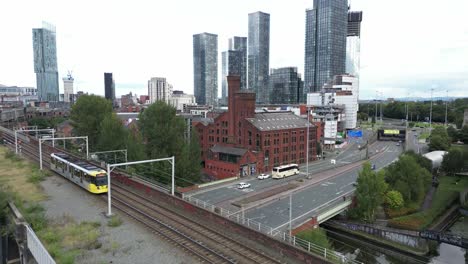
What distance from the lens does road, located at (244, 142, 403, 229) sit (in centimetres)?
4056

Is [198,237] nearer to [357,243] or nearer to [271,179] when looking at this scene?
[357,243]

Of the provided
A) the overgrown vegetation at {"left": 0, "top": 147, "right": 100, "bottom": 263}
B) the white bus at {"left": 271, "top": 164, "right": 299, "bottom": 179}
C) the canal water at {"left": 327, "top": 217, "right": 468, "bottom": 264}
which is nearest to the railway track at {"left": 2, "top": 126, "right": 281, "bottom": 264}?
the overgrown vegetation at {"left": 0, "top": 147, "right": 100, "bottom": 263}

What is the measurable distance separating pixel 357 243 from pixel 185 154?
3145 cm

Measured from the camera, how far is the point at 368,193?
46750mm

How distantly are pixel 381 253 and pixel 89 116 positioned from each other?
64880 mm

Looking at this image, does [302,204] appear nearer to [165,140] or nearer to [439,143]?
[165,140]

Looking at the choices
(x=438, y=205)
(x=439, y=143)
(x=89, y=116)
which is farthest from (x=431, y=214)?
(x=89, y=116)

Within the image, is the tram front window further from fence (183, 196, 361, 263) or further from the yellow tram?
fence (183, 196, 361, 263)

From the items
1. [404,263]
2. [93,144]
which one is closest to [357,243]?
[404,263]

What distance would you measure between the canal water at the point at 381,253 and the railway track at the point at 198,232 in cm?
2448

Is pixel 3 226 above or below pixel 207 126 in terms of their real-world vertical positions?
below

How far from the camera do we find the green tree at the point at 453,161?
71.6m

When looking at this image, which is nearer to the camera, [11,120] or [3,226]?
[3,226]

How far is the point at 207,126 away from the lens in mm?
82375
